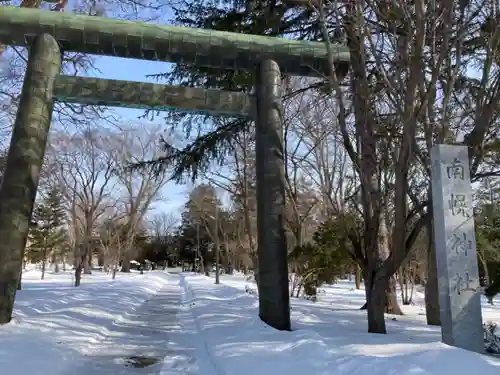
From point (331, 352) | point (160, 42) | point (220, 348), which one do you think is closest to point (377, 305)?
point (331, 352)

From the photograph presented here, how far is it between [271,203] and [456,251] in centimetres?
359

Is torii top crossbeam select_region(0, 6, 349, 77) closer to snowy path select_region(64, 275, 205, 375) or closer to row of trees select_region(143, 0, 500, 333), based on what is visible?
row of trees select_region(143, 0, 500, 333)

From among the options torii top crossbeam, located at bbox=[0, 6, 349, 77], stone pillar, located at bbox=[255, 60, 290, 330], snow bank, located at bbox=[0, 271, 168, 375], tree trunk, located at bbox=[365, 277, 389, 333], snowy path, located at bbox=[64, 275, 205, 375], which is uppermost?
torii top crossbeam, located at bbox=[0, 6, 349, 77]

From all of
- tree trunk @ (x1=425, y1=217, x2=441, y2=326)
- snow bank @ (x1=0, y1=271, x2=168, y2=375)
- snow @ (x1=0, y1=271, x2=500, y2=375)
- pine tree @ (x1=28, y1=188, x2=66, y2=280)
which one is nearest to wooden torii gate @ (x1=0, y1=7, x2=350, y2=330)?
snow bank @ (x1=0, y1=271, x2=168, y2=375)

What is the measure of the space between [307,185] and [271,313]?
16532mm

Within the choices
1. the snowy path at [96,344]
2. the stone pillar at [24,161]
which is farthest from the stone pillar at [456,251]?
the stone pillar at [24,161]

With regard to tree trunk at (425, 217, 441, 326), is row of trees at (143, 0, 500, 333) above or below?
above

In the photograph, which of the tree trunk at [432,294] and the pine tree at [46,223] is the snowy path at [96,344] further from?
the pine tree at [46,223]

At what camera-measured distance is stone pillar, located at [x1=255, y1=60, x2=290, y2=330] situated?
7.98 metres

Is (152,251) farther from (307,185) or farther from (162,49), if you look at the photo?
(162,49)

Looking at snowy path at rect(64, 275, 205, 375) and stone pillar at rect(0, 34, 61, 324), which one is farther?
stone pillar at rect(0, 34, 61, 324)

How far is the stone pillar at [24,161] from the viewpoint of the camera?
7.54 m

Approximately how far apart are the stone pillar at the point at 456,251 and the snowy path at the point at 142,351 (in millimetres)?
3207

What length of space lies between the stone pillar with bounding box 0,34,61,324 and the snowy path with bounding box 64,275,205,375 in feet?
6.27
